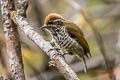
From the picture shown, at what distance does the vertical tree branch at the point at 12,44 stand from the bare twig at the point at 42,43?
5.6 inches

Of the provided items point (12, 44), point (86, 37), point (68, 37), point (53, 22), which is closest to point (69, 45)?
point (68, 37)

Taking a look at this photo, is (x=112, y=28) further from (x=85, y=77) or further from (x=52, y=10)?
(x=85, y=77)

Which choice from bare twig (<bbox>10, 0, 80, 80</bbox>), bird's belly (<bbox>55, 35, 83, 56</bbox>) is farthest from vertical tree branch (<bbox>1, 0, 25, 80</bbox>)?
bird's belly (<bbox>55, 35, 83, 56</bbox>)

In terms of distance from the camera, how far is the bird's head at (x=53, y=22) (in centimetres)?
357

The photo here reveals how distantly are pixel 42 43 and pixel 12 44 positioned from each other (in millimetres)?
492

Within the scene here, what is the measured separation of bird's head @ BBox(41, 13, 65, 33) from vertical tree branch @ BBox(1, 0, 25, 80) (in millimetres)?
376

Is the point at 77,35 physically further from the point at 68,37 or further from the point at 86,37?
the point at 86,37

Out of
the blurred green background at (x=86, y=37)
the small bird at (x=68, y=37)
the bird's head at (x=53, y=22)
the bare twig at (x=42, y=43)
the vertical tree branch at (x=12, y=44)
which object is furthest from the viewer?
the blurred green background at (x=86, y=37)

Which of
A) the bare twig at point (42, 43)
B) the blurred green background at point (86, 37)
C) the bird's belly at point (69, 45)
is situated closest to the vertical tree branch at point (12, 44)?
the bare twig at point (42, 43)

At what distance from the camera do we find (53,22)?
3.74 m

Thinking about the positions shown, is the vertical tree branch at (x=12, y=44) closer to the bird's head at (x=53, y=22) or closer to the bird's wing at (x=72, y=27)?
the bird's head at (x=53, y=22)

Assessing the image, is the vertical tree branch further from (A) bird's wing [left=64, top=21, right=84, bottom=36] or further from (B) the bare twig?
(A) bird's wing [left=64, top=21, right=84, bottom=36]

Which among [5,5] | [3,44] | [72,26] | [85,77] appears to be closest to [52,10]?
[85,77]

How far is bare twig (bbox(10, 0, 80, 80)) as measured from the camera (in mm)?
2324
